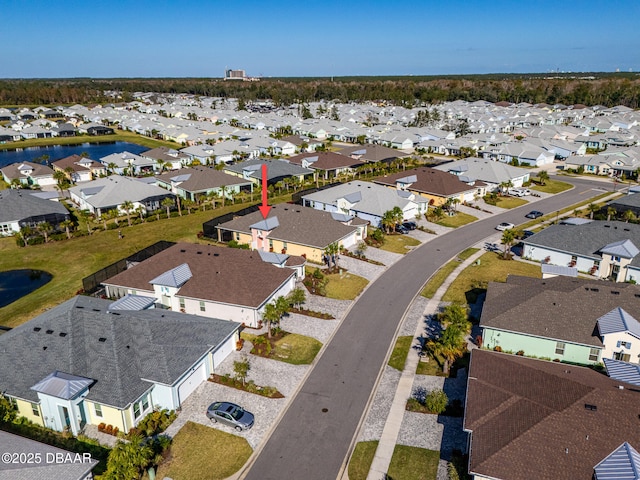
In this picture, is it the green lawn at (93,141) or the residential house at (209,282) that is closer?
the residential house at (209,282)

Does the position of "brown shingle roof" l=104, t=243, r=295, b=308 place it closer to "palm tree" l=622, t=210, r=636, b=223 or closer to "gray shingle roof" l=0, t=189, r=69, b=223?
"gray shingle roof" l=0, t=189, r=69, b=223

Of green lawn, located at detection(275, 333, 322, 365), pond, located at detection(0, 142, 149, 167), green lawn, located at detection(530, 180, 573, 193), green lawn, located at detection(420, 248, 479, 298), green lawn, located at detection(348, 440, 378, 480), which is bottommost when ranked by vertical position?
green lawn, located at detection(348, 440, 378, 480)

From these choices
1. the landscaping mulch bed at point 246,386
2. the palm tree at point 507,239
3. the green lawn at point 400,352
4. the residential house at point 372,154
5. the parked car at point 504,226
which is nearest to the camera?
the landscaping mulch bed at point 246,386

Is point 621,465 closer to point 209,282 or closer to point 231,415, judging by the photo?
point 231,415

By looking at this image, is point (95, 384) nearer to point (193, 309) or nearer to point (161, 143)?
point (193, 309)

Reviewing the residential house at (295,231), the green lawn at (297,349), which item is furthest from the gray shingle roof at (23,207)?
the green lawn at (297,349)

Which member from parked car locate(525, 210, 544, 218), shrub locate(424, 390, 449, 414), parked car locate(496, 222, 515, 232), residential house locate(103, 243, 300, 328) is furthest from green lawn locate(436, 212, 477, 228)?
shrub locate(424, 390, 449, 414)

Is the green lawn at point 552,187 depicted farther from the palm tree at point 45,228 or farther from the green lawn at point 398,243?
the palm tree at point 45,228
